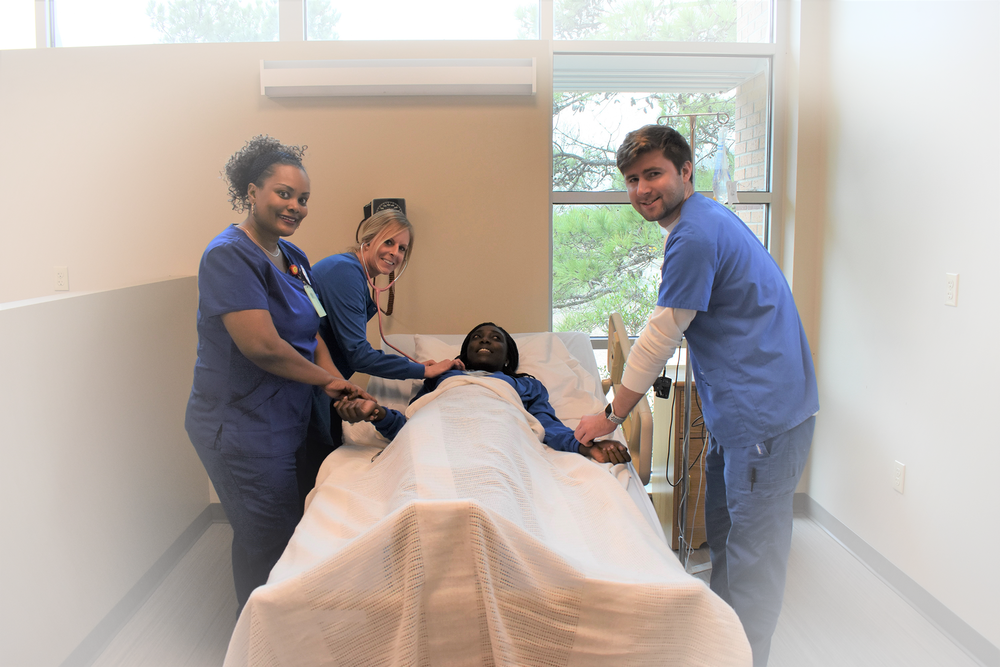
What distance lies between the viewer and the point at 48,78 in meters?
2.82

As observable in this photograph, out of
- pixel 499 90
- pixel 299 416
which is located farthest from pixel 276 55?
pixel 299 416

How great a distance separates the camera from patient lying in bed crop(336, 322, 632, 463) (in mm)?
1967

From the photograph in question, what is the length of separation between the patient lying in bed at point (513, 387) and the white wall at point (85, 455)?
0.84m

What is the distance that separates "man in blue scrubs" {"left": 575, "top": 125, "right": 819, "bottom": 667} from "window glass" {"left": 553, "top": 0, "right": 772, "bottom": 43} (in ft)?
4.78

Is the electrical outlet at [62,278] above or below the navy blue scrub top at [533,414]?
above

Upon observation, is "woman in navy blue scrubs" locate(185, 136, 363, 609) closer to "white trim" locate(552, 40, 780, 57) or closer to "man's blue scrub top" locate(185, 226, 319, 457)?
"man's blue scrub top" locate(185, 226, 319, 457)

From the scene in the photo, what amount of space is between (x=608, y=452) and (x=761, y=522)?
1.49 feet

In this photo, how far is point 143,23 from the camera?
299cm

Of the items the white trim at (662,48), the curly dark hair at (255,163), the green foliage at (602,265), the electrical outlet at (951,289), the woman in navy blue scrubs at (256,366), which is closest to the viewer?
the woman in navy blue scrubs at (256,366)

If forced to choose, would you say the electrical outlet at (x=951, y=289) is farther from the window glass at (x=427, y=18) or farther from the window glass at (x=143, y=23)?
the window glass at (x=143, y=23)

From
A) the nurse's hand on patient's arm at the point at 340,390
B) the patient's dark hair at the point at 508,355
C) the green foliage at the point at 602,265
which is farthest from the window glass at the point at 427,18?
the nurse's hand on patient's arm at the point at 340,390

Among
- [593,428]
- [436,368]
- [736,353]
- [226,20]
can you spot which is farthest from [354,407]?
[226,20]

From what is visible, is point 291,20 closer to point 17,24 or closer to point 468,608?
point 17,24

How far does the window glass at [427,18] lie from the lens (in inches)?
116
